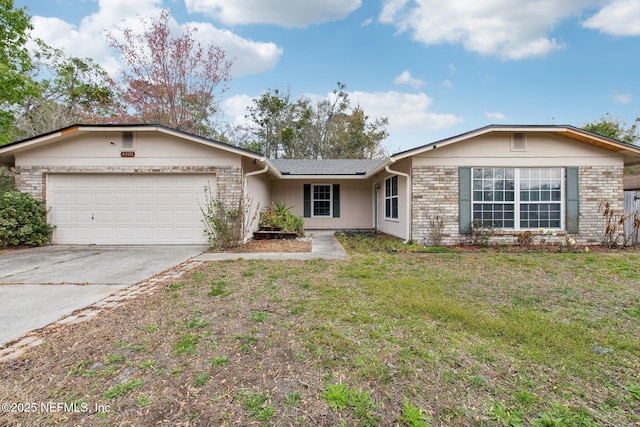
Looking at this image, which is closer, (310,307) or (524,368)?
(524,368)

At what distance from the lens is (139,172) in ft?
28.5

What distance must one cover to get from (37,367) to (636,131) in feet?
107

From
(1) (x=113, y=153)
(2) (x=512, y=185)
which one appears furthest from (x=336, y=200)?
(1) (x=113, y=153)

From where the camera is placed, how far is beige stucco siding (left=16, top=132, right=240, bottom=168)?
28.3 feet

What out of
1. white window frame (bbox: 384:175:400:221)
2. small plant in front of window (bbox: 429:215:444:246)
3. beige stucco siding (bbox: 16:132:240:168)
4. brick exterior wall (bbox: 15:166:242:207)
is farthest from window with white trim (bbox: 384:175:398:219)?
beige stucco siding (bbox: 16:132:240:168)

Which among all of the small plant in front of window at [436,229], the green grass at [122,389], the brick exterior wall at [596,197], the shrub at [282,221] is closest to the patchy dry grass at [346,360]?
the green grass at [122,389]

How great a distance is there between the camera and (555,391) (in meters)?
2.11

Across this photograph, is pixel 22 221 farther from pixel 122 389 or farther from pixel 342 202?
pixel 342 202

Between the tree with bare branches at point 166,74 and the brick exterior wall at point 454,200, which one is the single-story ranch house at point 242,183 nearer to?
the brick exterior wall at point 454,200

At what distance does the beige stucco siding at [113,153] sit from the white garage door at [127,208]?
0.37 m

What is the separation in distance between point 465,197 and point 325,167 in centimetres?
652

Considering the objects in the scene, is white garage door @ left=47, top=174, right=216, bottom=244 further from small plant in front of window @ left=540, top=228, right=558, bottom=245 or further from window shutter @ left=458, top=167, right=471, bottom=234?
small plant in front of window @ left=540, top=228, right=558, bottom=245

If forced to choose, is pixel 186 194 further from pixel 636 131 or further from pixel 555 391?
pixel 636 131

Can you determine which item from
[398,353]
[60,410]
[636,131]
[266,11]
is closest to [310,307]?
[398,353]
